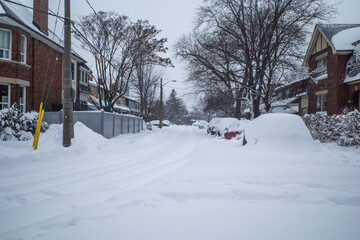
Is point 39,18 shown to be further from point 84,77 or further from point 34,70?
point 84,77

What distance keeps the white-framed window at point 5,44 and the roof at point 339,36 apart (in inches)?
920

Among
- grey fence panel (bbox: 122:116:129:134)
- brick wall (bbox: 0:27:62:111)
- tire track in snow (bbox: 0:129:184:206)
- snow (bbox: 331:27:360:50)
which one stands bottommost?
tire track in snow (bbox: 0:129:184:206)

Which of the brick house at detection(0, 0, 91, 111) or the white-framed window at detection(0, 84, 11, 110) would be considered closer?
the brick house at detection(0, 0, 91, 111)

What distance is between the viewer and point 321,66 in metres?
20.4

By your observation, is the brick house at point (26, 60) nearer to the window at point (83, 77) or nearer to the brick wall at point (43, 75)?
the brick wall at point (43, 75)

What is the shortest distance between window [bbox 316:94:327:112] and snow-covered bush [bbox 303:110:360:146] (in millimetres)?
11772

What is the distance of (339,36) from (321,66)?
2.88 metres

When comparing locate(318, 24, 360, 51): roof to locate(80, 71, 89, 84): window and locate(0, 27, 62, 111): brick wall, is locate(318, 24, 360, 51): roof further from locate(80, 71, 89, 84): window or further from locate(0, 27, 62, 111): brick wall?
locate(80, 71, 89, 84): window

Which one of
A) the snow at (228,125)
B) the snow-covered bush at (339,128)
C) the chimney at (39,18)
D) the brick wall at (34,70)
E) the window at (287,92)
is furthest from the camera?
the window at (287,92)

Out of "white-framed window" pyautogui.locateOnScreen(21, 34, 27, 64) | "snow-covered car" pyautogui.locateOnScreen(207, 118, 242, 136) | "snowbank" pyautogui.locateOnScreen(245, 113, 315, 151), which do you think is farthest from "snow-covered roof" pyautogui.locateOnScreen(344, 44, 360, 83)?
"white-framed window" pyautogui.locateOnScreen(21, 34, 27, 64)

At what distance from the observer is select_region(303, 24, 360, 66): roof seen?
56.5 feet

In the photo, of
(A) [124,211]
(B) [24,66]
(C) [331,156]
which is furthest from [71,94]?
(C) [331,156]

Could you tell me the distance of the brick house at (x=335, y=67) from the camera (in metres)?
16.8

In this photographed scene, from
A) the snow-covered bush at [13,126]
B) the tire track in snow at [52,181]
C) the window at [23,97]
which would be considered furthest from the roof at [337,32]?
the window at [23,97]
